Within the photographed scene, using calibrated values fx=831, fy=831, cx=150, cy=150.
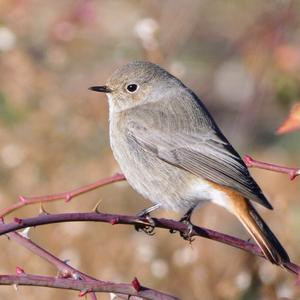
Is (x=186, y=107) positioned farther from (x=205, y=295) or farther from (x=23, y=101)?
(x=23, y=101)

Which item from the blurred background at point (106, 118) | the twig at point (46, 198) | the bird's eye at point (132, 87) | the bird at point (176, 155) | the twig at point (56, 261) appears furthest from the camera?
the blurred background at point (106, 118)

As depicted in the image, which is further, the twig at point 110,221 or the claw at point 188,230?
the claw at point 188,230

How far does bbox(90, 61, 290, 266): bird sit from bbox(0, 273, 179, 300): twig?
141 centimetres

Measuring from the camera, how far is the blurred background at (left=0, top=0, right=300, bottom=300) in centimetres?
601

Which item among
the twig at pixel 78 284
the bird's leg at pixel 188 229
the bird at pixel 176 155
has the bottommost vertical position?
the twig at pixel 78 284

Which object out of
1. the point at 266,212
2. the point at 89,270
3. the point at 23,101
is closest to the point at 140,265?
the point at 89,270

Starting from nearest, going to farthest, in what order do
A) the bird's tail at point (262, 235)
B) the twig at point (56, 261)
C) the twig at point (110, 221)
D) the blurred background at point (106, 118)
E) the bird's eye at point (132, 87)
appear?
the twig at point (110, 221) < the twig at point (56, 261) < the bird's tail at point (262, 235) < the bird's eye at point (132, 87) < the blurred background at point (106, 118)

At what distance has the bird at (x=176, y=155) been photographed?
4.45 meters

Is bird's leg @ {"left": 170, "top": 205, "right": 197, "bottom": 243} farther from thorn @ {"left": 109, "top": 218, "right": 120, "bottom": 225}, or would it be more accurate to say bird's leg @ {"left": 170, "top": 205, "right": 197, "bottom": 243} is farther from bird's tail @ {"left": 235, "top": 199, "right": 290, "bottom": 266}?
thorn @ {"left": 109, "top": 218, "right": 120, "bottom": 225}

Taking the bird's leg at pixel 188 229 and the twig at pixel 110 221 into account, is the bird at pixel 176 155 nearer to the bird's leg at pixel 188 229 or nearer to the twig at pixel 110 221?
the bird's leg at pixel 188 229

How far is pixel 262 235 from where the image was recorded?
4148mm

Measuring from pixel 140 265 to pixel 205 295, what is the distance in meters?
0.62

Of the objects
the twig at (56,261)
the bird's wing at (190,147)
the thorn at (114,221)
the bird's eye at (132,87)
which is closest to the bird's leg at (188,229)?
the bird's wing at (190,147)

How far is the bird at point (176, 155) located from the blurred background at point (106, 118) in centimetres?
76
